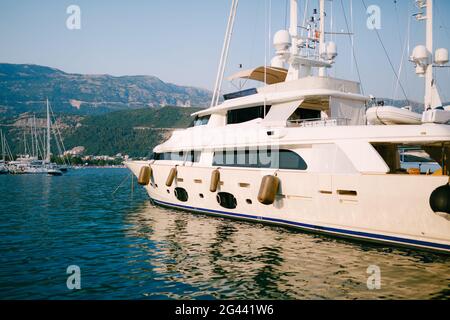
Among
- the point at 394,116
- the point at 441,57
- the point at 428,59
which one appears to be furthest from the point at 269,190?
the point at 441,57

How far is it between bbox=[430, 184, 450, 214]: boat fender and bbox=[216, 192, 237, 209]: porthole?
7149 mm

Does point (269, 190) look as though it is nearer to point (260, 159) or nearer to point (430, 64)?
point (260, 159)

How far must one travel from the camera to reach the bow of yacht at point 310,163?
9719 millimetres

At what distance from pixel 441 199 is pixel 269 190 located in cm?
498

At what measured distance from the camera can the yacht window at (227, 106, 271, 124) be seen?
15160 millimetres

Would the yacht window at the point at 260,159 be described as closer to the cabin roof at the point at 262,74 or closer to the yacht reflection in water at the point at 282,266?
the yacht reflection in water at the point at 282,266

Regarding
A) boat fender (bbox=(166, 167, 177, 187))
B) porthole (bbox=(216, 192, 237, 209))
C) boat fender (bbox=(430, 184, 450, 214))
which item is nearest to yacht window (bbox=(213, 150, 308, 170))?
porthole (bbox=(216, 192, 237, 209))

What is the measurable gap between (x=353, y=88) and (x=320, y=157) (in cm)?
503

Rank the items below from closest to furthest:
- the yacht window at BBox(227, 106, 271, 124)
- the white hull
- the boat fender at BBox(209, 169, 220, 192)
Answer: the white hull
the boat fender at BBox(209, 169, 220, 192)
the yacht window at BBox(227, 106, 271, 124)

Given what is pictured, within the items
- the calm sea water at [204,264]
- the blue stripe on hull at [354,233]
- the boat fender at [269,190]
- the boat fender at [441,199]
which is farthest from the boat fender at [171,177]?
the boat fender at [441,199]

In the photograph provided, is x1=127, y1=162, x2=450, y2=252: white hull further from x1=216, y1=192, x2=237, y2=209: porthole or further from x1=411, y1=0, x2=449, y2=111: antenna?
x1=411, y1=0, x2=449, y2=111: antenna

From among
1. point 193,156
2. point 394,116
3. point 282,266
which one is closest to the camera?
point 282,266

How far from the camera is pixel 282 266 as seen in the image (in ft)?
29.4

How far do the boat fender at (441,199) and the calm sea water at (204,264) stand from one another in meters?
1.41
